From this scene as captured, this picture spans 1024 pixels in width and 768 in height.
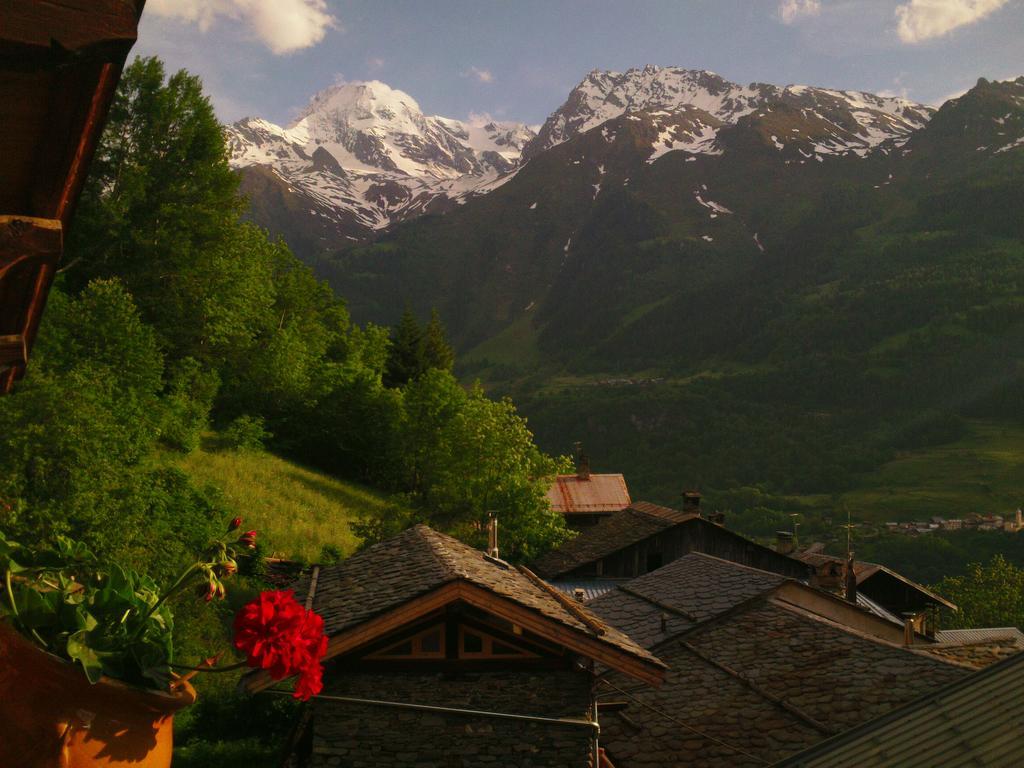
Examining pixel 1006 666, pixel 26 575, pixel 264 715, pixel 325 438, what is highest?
pixel 26 575

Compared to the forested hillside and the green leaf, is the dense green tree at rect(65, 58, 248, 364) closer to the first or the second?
the forested hillside

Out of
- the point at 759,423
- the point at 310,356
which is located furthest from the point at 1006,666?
the point at 759,423

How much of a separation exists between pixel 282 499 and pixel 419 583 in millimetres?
21228

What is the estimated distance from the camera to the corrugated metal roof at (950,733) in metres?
6.86

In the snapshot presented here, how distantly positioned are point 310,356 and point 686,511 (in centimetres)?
2157

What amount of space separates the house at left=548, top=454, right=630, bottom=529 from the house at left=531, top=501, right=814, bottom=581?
6.58m

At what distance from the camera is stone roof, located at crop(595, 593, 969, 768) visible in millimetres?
13578

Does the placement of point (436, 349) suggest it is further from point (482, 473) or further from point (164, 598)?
point (164, 598)

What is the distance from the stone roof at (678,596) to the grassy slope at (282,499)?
34.9 ft

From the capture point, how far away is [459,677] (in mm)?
10789

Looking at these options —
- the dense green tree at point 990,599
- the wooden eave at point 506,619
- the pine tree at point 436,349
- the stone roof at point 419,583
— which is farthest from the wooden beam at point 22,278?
the dense green tree at point 990,599

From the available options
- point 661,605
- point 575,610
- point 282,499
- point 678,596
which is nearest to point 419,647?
point 575,610

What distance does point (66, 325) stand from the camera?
2602 centimetres

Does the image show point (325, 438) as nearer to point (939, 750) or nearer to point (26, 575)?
point (939, 750)
